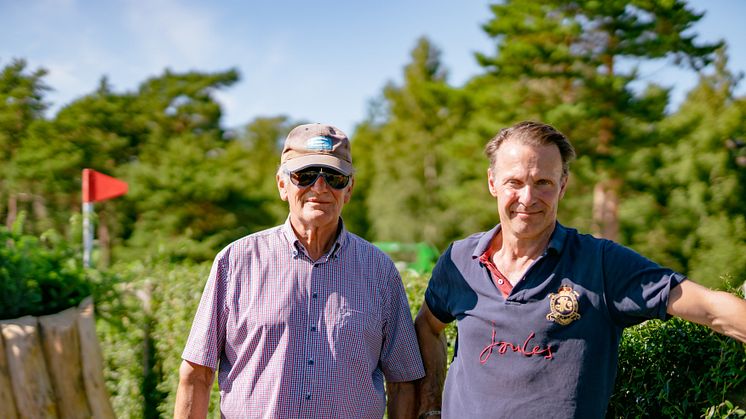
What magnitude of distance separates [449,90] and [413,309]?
23189 millimetres

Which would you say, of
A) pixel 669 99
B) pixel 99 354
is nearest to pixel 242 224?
pixel 669 99

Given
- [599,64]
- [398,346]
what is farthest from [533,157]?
[599,64]

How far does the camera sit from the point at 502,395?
2.12 m

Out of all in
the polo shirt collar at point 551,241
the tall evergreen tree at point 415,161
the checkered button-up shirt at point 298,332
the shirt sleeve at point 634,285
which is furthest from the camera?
the tall evergreen tree at point 415,161

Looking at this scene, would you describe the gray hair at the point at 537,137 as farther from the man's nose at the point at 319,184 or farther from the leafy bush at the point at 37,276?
the leafy bush at the point at 37,276

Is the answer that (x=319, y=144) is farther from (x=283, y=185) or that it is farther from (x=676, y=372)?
(x=676, y=372)

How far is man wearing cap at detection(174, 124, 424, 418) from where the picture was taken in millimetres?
2385

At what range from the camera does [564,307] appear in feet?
6.85

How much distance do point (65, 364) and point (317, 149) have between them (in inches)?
72.0

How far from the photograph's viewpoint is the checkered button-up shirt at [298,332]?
2.38 meters

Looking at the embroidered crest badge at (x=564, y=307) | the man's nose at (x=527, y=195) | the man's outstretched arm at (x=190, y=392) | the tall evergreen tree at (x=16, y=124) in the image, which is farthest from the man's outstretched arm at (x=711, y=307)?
the tall evergreen tree at (x=16, y=124)

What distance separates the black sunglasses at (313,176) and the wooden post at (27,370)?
66.7 inches

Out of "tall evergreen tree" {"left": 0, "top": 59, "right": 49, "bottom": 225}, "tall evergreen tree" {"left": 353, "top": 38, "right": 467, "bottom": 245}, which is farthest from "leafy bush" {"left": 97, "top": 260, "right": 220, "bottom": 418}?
"tall evergreen tree" {"left": 353, "top": 38, "right": 467, "bottom": 245}

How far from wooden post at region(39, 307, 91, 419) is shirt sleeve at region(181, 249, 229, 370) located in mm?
1238
